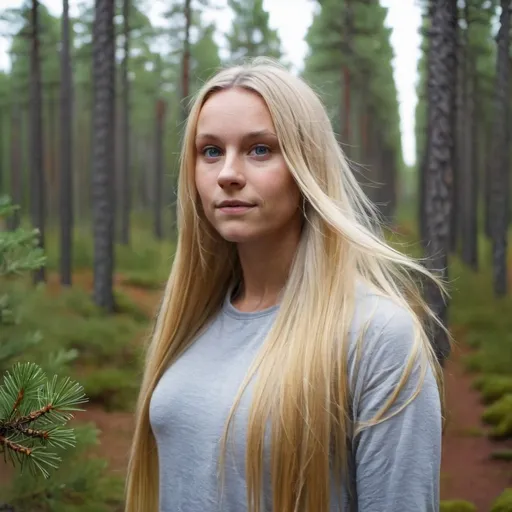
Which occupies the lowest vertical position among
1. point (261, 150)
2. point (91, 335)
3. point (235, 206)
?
point (91, 335)

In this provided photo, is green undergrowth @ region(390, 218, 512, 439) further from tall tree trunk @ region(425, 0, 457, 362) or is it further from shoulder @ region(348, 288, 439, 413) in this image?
shoulder @ region(348, 288, 439, 413)

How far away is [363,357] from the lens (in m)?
1.26

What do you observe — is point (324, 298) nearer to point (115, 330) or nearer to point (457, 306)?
point (457, 306)

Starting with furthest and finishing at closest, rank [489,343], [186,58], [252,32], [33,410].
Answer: [186,58] < [252,32] < [489,343] < [33,410]

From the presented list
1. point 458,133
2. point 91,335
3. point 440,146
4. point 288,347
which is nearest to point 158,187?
point 458,133

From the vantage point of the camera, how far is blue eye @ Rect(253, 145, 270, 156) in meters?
1.40

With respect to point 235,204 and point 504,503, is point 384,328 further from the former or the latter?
point 504,503

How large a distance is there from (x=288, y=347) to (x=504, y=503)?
1.98 m

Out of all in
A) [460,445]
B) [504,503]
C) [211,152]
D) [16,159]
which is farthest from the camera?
[16,159]

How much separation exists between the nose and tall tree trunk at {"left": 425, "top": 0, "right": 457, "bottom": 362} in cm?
260

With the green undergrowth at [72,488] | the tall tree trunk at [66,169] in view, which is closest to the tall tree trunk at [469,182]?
the green undergrowth at [72,488]

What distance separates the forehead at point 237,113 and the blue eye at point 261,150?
4cm

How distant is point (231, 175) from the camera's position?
1.39 m

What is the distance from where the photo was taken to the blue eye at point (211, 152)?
146 centimetres
